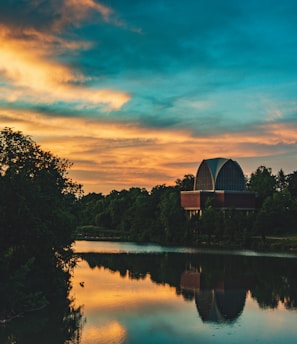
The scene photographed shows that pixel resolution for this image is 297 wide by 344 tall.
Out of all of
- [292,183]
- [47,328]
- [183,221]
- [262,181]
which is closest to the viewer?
[47,328]

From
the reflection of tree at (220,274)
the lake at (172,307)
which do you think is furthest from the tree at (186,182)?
the lake at (172,307)

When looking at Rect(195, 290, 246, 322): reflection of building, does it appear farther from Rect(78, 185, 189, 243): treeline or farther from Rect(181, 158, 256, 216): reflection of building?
Rect(181, 158, 256, 216): reflection of building

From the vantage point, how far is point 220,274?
177 feet

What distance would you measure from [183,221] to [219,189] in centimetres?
2951

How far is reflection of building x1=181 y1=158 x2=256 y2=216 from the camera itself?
433 feet

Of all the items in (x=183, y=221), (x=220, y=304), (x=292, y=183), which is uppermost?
(x=292, y=183)

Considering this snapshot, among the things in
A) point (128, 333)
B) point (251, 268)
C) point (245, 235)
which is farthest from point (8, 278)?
point (245, 235)

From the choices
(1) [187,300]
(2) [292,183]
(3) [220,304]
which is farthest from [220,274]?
(2) [292,183]

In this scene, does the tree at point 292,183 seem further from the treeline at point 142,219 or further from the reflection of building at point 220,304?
the reflection of building at point 220,304

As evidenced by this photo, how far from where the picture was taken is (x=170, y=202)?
119375 mm

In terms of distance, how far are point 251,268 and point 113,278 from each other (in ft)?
55.4

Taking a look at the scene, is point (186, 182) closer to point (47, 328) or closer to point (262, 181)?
point (262, 181)

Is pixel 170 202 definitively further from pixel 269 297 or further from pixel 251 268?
pixel 269 297

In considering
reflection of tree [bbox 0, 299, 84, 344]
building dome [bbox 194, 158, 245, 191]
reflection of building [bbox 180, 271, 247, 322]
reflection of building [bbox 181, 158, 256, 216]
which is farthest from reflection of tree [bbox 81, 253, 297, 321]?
building dome [bbox 194, 158, 245, 191]
